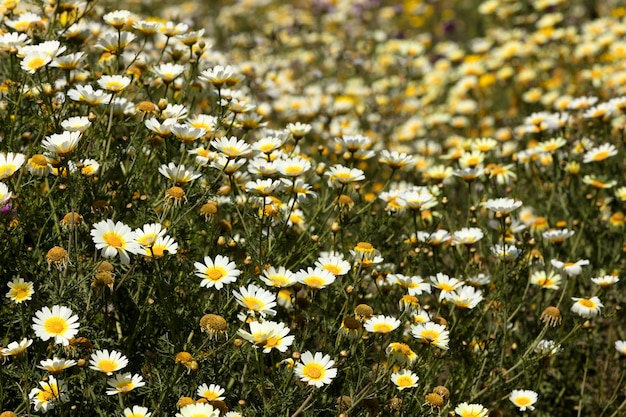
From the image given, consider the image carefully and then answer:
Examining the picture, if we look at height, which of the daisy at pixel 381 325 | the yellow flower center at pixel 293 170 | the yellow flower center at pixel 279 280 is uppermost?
the yellow flower center at pixel 293 170

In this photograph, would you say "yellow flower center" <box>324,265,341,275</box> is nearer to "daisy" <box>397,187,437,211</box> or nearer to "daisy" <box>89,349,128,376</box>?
"daisy" <box>397,187,437,211</box>

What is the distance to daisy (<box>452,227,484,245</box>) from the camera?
2.93 metres

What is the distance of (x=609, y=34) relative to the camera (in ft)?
19.7

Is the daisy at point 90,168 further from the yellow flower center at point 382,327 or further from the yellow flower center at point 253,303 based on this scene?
the yellow flower center at point 382,327

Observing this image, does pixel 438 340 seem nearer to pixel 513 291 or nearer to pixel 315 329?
pixel 315 329

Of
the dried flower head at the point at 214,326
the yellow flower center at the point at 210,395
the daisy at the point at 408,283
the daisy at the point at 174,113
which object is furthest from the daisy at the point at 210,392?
the daisy at the point at 174,113

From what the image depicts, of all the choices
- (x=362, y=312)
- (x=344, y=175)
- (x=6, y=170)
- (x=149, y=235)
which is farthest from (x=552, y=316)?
(x=6, y=170)

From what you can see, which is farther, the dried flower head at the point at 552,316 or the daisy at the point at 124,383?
the dried flower head at the point at 552,316

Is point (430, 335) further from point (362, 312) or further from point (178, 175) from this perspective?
point (178, 175)

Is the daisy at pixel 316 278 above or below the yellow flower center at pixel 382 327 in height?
above

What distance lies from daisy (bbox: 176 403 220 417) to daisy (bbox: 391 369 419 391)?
0.55 meters

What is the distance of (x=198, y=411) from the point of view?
6.63 feet

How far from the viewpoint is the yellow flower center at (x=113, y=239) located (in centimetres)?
221

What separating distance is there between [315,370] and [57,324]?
2.39 feet
